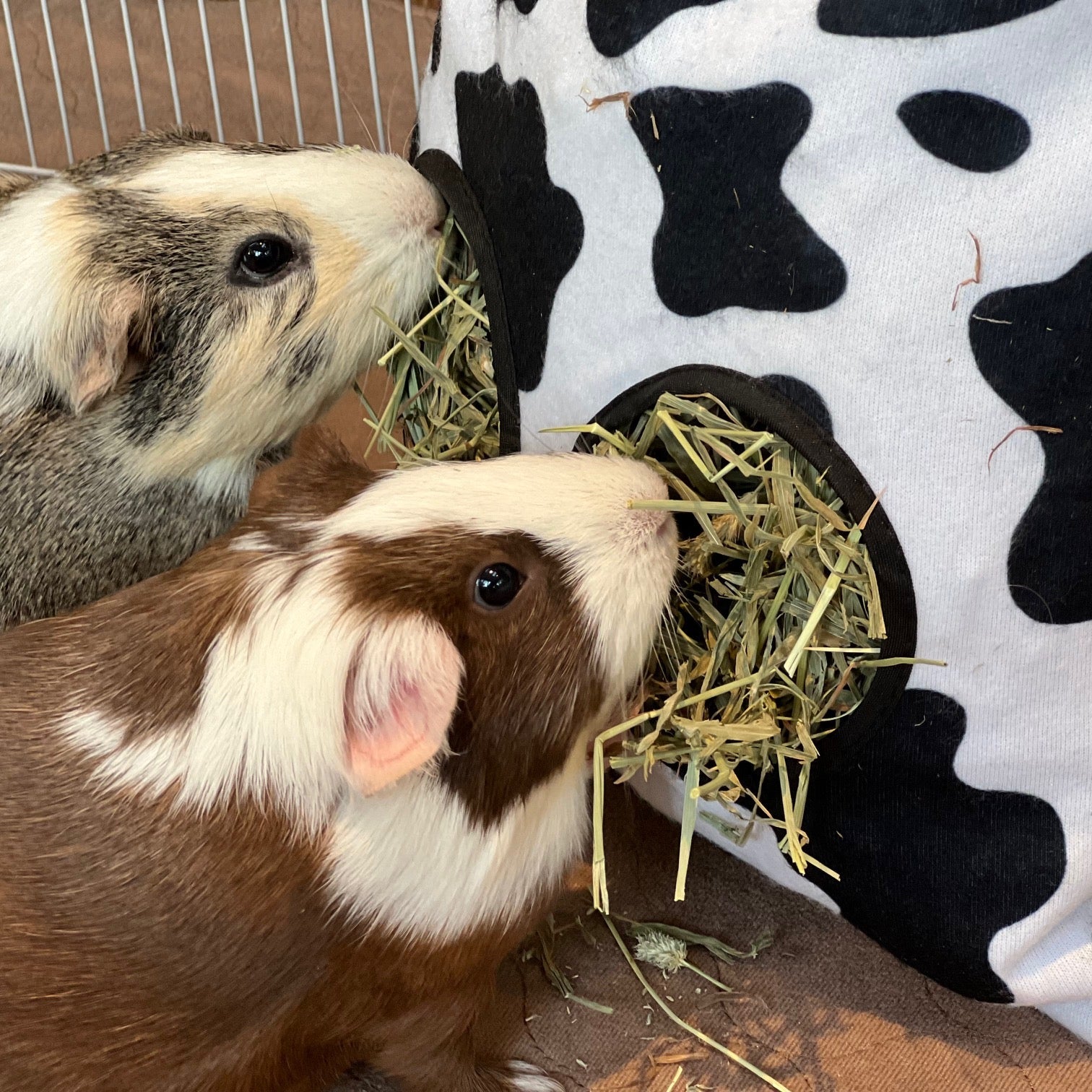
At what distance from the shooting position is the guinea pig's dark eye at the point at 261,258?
1.38 meters

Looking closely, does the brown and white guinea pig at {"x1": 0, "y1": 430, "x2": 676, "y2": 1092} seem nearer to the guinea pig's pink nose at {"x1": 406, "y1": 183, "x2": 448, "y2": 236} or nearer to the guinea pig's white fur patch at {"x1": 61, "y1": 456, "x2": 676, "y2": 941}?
the guinea pig's white fur patch at {"x1": 61, "y1": 456, "x2": 676, "y2": 941}

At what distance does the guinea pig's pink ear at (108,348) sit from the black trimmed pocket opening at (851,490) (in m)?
0.67

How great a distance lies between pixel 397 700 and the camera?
0.96m

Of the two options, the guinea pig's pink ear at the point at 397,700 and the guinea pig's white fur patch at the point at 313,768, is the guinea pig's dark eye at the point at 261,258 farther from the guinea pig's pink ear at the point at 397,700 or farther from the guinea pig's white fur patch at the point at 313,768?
the guinea pig's pink ear at the point at 397,700

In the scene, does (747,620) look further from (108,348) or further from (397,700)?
(108,348)

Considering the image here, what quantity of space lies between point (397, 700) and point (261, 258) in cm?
70

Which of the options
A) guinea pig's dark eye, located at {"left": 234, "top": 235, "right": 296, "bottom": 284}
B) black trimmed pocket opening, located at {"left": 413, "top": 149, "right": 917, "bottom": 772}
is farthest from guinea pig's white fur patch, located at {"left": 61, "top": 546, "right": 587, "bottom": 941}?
guinea pig's dark eye, located at {"left": 234, "top": 235, "right": 296, "bottom": 284}

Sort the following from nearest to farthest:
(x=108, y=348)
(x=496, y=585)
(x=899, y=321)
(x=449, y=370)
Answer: (x=899, y=321)
(x=496, y=585)
(x=108, y=348)
(x=449, y=370)

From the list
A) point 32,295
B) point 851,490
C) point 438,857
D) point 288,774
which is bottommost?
point 438,857

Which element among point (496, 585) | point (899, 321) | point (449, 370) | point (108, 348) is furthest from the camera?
point (449, 370)

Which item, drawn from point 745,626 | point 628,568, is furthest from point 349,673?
point 745,626

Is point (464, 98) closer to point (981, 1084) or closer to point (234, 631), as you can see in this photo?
point (234, 631)

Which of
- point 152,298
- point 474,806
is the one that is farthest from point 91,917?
point 152,298

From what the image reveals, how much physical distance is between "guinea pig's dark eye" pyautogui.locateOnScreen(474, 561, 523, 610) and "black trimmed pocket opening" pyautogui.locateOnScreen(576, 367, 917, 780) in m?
0.25
